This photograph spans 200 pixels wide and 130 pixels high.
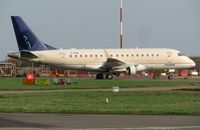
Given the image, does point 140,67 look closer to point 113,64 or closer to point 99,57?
point 113,64

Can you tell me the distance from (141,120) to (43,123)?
3.60 m

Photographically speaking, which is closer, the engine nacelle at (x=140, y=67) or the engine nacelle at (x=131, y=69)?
the engine nacelle at (x=131, y=69)

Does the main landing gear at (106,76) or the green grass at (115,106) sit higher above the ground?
the main landing gear at (106,76)

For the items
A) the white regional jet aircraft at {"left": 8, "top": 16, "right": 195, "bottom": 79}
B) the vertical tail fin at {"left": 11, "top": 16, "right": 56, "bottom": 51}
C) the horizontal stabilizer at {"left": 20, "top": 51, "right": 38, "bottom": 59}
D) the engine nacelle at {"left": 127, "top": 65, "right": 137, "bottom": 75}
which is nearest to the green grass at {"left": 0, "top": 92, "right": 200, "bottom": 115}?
the engine nacelle at {"left": 127, "top": 65, "right": 137, "bottom": 75}

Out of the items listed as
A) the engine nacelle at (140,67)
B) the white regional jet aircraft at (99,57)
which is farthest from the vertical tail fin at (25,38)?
the engine nacelle at (140,67)

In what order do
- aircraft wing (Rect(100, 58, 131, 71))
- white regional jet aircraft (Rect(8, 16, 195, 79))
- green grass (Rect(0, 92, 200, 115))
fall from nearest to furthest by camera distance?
green grass (Rect(0, 92, 200, 115))
aircraft wing (Rect(100, 58, 131, 71))
white regional jet aircraft (Rect(8, 16, 195, 79))

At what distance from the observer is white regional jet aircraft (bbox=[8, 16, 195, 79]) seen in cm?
6738

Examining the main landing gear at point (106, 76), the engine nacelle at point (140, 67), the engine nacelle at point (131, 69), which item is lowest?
the main landing gear at point (106, 76)

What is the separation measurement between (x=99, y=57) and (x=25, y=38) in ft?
31.5

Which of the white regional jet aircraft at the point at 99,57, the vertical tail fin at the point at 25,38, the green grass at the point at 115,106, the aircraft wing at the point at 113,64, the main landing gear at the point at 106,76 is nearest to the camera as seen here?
the green grass at the point at 115,106

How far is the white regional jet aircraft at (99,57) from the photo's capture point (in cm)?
6738

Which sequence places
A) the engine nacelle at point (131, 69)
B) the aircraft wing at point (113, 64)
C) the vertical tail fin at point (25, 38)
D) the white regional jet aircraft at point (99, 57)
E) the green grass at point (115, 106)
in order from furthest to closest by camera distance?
the vertical tail fin at point (25, 38)
the white regional jet aircraft at point (99, 57)
the aircraft wing at point (113, 64)
the engine nacelle at point (131, 69)
the green grass at point (115, 106)

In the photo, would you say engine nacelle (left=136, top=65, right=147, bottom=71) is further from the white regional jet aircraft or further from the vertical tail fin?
the vertical tail fin

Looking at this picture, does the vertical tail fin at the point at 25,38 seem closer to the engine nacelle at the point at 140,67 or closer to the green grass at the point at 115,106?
the engine nacelle at the point at 140,67
